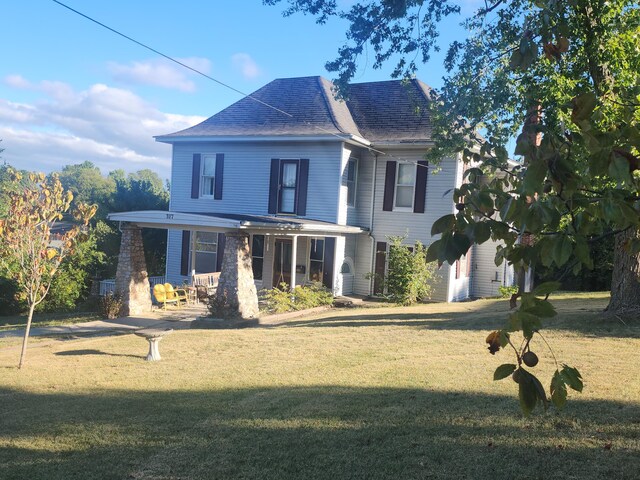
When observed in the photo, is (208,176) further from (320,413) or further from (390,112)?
(320,413)

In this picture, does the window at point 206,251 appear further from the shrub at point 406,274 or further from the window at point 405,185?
the window at point 405,185

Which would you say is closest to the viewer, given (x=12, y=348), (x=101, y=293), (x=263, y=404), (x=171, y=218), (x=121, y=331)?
(x=263, y=404)

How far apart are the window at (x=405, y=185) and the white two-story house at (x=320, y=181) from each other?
0.12 feet

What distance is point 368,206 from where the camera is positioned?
2139 cm

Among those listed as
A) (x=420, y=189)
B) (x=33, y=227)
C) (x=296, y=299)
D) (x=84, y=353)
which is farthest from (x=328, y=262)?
(x=33, y=227)

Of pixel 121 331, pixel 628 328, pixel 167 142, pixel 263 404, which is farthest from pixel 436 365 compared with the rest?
pixel 167 142

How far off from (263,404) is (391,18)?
18.4 feet

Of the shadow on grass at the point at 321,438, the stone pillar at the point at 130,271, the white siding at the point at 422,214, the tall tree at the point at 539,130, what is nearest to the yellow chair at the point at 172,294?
the stone pillar at the point at 130,271

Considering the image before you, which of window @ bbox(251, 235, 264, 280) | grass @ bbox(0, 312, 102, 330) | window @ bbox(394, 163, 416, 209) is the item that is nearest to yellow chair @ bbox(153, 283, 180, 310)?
grass @ bbox(0, 312, 102, 330)

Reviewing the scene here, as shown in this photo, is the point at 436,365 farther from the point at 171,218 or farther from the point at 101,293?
the point at 101,293

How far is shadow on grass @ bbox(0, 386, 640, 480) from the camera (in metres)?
4.75

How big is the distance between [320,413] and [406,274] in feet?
43.4

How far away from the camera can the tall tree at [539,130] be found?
1.86 meters

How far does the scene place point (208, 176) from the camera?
22344mm
